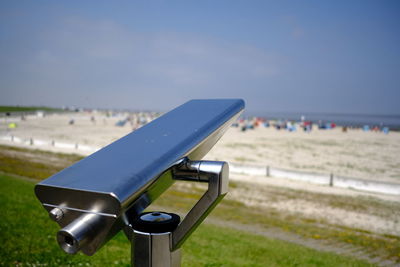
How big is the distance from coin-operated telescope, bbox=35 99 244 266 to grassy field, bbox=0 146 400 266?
3537 mm

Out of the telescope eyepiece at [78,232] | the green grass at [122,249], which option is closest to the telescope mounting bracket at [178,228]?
the telescope eyepiece at [78,232]

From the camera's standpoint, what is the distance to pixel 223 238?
260 inches

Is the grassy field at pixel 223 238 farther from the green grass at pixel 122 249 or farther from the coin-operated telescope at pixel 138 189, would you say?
the coin-operated telescope at pixel 138 189

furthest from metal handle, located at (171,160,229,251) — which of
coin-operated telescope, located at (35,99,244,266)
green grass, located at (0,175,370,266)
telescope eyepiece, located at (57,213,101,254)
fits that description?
green grass, located at (0,175,370,266)

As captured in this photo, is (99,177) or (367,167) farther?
(367,167)

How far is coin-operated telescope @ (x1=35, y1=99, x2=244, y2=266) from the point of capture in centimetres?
119

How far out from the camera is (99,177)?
4.25 feet

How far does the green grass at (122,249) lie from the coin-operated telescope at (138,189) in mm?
3496

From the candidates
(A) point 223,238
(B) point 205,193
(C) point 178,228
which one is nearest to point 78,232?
(C) point 178,228

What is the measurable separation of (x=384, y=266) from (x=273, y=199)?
5908mm

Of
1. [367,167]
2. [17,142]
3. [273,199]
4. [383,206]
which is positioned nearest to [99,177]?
[273,199]

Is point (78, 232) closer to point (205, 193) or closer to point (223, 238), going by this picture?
point (205, 193)

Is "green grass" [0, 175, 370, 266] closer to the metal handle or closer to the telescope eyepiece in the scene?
the metal handle

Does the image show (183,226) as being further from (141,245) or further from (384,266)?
(384,266)
